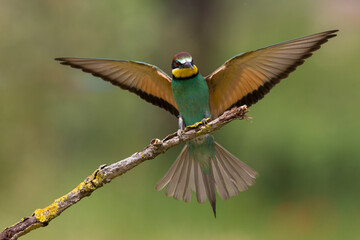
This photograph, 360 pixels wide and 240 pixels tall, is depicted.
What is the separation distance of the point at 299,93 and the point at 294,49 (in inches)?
117

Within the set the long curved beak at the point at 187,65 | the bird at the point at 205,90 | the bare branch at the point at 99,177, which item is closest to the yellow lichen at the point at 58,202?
the bare branch at the point at 99,177

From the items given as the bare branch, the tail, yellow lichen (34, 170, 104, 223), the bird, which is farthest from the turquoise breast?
yellow lichen (34, 170, 104, 223)

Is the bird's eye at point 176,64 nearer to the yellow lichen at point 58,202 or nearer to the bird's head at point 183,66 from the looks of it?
the bird's head at point 183,66

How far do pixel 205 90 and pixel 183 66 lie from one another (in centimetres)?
11

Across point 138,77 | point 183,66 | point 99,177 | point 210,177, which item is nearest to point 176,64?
point 183,66

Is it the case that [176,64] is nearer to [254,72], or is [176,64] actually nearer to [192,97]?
[192,97]

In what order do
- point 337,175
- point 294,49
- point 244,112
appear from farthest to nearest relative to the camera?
point 337,175
point 294,49
point 244,112

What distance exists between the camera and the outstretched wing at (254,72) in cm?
150

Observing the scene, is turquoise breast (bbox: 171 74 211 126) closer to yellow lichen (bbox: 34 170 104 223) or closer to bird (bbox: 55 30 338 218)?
bird (bbox: 55 30 338 218)

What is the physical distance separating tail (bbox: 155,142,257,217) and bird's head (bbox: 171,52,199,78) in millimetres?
262

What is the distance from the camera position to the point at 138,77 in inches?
69.4

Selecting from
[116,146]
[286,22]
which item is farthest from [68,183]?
[286,22]

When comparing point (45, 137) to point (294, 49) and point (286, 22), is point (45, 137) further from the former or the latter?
point (294, 49)

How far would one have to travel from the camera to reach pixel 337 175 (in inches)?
136
